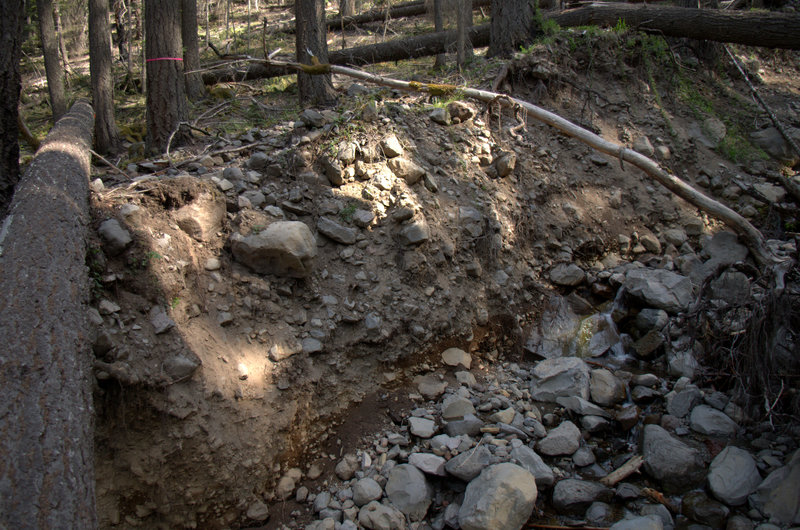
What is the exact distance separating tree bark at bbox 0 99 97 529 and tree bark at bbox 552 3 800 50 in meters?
7.52

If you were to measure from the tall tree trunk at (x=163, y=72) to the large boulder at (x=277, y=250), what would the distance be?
2.40 metres

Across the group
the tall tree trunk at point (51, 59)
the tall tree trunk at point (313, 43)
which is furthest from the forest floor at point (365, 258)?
the tall tree trunk at point (51, 59)

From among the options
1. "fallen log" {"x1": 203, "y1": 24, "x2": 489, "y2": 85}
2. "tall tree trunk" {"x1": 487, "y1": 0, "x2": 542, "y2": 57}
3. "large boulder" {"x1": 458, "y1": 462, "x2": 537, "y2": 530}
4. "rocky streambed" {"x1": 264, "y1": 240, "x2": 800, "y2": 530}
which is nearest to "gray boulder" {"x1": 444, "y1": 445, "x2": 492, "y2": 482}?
"rocky streambed" {"x1": 264, "y1": 240, "x2": 800, "y2": 530}

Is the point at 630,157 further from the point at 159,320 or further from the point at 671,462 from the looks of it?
the point at 159,320

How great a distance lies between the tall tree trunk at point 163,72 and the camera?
5.30 metres

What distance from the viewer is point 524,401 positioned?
4059 mm

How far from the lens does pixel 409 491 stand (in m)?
3.18

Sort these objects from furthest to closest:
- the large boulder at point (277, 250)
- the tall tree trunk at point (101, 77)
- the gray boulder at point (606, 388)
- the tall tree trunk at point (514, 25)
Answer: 1. the tall tree trunk at point (101, 77)
2. the tall tree trunk at point (514, 25)
3. the gray boulder at point (606, 388)
4. the large boulder at point (277, 250)

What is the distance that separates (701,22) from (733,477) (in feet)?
22.3

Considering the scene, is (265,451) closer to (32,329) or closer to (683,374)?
(32,329)

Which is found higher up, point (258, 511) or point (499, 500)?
point (499, 500)

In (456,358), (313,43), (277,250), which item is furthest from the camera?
(313,43)

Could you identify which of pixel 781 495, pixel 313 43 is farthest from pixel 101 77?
pixel 781 495

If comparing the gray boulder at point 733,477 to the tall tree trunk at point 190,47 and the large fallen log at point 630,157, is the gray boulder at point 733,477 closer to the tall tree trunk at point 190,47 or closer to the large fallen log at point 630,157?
the large fallen log at point 630,157
